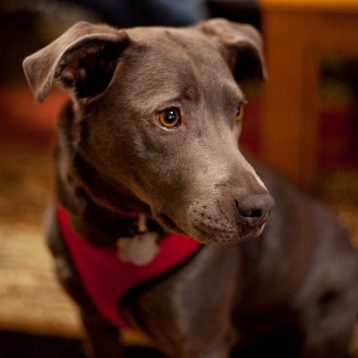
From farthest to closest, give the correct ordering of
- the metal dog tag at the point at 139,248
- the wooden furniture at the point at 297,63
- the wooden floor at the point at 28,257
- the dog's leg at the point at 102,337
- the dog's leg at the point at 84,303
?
the wooden furniture at the point at 297,63 → the wooden floor at the point at 28,257 → the dog's leg at the point at 102,337 → the dog's leg at the point at 84,303 → the metal dog tag at the point at 139,248

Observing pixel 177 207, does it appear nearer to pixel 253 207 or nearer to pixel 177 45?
pixel 253 207

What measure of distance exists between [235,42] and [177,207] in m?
0.45

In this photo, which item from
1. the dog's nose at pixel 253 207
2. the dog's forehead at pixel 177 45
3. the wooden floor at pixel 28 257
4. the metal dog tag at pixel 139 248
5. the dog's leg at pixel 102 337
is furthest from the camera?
the wooden floor at pixel 28 257

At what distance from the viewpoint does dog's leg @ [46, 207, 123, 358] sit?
1.65 metres

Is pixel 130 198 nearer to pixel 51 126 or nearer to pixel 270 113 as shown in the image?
pixel 270 113

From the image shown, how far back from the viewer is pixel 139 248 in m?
1.53

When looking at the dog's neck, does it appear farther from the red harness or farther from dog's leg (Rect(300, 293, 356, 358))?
dog's leg (Rect(300, 293, 356, 358))

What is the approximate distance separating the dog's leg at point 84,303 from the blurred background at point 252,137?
235 mm

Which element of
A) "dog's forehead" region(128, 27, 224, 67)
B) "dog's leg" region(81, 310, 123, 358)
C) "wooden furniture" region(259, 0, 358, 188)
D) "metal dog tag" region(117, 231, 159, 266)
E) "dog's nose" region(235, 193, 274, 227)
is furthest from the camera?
"wooden furniture" region(259, 0, 358, 188)

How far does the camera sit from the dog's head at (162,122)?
133 cm

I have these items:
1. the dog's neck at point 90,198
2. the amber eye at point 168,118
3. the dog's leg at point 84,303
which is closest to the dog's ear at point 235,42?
the amber eye at point 168,118

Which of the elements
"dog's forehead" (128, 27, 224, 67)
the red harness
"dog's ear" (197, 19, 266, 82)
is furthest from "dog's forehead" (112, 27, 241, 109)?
the red harness

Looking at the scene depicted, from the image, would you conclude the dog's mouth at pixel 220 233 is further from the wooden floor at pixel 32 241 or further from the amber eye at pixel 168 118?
the wooden floor at pixel 32 241

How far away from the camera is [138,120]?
1.38 meters
